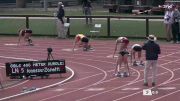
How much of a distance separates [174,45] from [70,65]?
7.66m

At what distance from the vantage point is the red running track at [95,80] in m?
16.5

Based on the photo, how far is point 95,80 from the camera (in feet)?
63.6

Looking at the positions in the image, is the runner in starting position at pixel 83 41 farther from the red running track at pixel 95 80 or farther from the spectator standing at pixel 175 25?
the spectator standing at pixel 175 25

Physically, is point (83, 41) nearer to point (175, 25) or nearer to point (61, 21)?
point (175, 25)


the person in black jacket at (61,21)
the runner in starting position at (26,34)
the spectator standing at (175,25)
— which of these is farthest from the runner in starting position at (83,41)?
the person in black jacket at (61,21)

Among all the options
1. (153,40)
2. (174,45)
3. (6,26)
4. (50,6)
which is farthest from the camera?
(50,6)

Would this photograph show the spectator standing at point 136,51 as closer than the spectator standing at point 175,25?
Yes

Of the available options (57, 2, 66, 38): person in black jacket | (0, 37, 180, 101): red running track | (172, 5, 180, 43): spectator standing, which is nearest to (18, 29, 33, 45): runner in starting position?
(0, 37, 180, 101): red running track

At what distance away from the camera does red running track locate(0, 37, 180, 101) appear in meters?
16.5

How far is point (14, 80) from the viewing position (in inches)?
784

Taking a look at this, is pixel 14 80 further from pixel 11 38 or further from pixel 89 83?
pixel 11 38

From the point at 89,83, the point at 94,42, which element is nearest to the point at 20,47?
the point at 94,42
